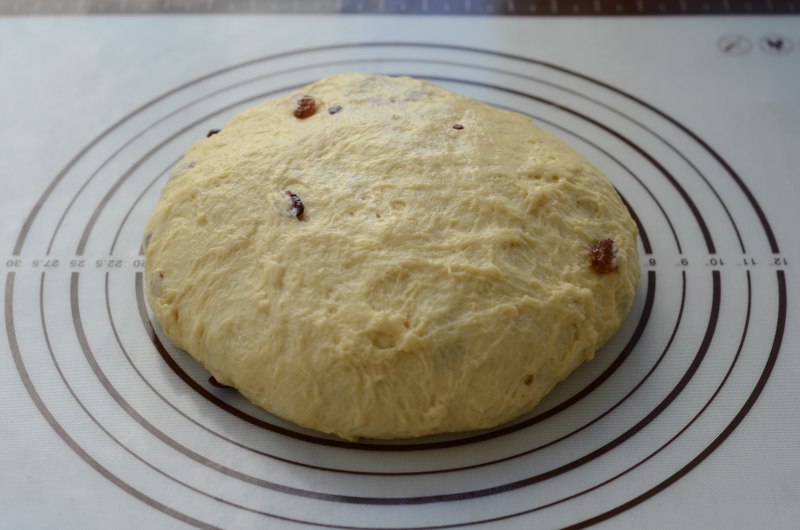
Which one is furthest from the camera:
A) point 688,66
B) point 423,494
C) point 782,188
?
point 688,66

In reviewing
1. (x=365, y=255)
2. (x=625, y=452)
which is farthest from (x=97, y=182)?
(x=625, y=452)

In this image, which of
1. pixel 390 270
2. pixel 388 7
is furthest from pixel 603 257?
pixel 388 7

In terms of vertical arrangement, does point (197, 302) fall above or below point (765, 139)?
below

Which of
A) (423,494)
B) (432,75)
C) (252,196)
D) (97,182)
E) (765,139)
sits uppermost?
(432,75)

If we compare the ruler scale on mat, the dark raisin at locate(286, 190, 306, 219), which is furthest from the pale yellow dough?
the ruler scale on mat

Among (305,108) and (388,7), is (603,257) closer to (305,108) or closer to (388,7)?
→ (305,108)

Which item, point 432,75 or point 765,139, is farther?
point 432,75

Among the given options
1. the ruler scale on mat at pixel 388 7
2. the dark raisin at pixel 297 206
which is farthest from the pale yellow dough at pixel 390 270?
the ruler scale on mat at pixel 388 7

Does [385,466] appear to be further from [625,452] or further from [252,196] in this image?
[252,196]
